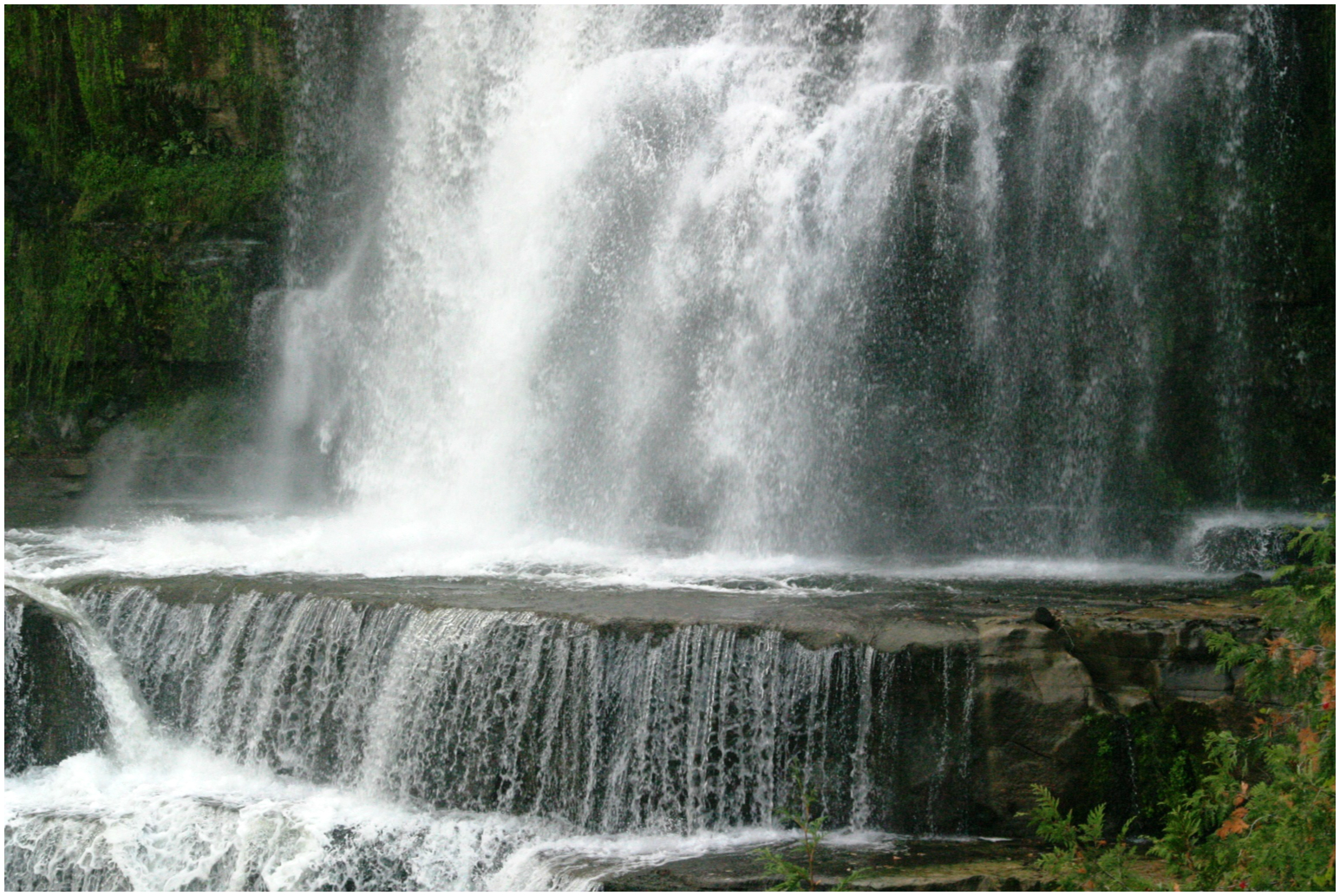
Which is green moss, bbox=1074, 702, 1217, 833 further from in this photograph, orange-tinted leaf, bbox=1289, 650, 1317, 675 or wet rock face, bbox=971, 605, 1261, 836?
orange-tinted leaf, bbox=1289, 650, 1317, 675

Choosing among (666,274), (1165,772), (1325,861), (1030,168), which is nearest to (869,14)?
(1030,168)

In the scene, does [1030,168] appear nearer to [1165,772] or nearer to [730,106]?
[730,106]

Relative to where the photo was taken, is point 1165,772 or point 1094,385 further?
point 1094,385

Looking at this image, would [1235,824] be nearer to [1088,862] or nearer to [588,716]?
[1088,862]

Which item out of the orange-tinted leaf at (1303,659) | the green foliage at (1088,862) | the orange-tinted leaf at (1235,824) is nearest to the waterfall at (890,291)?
the orange-tinted leaf at (1303,659)

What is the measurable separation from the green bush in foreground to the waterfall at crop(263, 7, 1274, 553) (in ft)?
15.7

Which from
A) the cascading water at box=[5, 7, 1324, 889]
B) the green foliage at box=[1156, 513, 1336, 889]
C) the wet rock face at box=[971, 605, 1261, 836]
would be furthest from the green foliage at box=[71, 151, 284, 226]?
the green foliage at box=[1156, 513, 1336, 889]

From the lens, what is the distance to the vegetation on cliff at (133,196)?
14.7m

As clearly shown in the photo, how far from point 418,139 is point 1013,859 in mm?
10236

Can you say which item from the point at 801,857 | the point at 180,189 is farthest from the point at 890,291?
the point at 180,189

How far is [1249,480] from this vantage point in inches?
420

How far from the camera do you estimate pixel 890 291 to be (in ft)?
35.2

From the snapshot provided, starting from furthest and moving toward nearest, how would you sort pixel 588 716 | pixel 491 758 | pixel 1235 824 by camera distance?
pixel 491 758
pixel 588 716
pixel 1235 824

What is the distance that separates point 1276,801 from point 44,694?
7.05m
